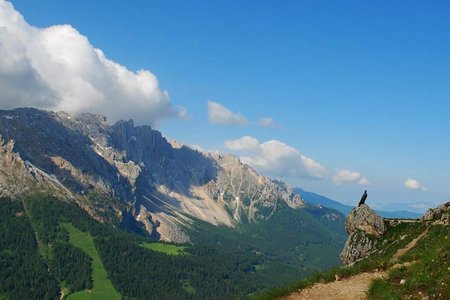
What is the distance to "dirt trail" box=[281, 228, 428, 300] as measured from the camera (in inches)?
1187

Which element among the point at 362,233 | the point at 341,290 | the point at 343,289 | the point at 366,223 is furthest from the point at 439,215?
the point at 341,290

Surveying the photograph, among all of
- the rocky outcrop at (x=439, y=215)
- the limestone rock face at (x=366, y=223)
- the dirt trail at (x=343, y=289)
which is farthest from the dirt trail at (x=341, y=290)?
the limestone rock face at (x=366, y=223)

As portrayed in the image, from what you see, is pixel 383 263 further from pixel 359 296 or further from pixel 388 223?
pixel 388 223

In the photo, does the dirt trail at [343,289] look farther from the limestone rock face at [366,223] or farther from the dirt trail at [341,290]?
the limestone rock face at [366,223]

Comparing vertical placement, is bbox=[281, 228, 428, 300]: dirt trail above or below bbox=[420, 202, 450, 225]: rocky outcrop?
below

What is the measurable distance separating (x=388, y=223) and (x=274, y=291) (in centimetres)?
5644

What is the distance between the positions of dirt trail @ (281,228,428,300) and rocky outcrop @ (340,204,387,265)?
142 ft

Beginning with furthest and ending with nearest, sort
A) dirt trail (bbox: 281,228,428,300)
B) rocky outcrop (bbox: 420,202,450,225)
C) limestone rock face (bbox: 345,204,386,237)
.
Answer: limestone rock face (bbox: 345,204,386,237) → rocky outcrop (bbox: 420,202,450,225) → dirt trail (bbox: 281,228,428,300)

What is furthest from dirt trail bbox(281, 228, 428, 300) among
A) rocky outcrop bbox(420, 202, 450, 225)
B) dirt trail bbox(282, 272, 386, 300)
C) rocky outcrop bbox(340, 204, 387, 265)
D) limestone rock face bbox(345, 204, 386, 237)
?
limestone rock face bbox(345, 204, 386, 237)

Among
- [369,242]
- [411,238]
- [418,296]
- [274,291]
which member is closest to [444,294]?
[418,296]

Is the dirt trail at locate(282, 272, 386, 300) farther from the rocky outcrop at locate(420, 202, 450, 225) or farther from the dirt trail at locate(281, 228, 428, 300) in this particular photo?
the rocky outcrop at locate(420, 202, 450, 225)

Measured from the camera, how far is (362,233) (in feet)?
257

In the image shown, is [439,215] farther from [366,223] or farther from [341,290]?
[341,290]

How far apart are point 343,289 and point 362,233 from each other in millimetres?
49544
